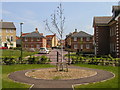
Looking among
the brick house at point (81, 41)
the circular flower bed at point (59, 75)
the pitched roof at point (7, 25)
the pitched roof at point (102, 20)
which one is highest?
the pitched roof at point (7, 25)

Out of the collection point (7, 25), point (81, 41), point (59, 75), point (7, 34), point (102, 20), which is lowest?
point (59, 75)

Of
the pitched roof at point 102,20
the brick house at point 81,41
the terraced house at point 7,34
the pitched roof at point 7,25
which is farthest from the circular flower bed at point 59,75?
the pitched roof at point 7,25

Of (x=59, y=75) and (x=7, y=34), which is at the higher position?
(x=7, y=34)

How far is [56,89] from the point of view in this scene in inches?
320

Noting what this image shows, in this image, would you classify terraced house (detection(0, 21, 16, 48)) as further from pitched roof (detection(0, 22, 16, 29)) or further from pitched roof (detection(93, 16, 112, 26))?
pitched roof (detection(93, 16, 112, 26))

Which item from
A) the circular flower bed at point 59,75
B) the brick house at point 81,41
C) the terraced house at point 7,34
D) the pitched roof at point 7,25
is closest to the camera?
the circular flower bed at point 59,75

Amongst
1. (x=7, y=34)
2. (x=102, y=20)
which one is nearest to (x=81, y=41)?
(x=102, y=20)

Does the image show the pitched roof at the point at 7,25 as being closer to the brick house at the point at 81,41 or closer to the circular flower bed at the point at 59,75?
the brick house at the point at 81,41

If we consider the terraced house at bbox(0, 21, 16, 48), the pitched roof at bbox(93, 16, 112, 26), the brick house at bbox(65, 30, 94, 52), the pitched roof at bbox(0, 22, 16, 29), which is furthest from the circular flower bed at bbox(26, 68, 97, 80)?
the pitched roof at bbox(0, 22, 16, 29)

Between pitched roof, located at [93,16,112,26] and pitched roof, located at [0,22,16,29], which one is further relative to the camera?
pitched roof, located at [0,22,16,29]

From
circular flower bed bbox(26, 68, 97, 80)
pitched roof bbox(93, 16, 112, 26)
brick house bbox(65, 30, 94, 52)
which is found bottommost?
circular flower bed bbox(26, 68, 97, 80)

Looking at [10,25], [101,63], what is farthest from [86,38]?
[101,63]

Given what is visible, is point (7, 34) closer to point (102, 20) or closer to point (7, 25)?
point (7, 25)

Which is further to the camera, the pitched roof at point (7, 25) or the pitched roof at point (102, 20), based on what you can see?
the pitched roof at point (7, 25)
